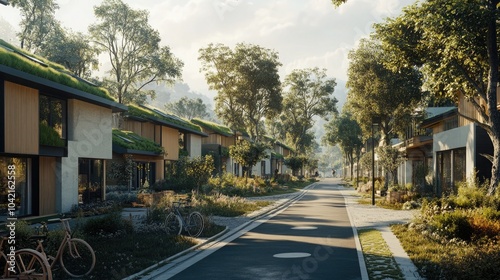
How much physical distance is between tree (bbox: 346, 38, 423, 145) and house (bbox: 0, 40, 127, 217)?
22.5 m

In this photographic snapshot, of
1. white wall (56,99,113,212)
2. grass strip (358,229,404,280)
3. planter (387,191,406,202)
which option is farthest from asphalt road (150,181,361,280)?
planter (387,191,406,202)

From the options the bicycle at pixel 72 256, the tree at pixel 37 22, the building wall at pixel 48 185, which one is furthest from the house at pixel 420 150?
the tree at pixel 37 22

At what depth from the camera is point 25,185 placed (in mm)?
21875

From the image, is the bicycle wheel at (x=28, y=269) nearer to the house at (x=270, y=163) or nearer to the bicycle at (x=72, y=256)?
the bicycle at (x=72, y=256)

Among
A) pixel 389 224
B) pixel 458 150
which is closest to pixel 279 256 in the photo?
pixel 389 224

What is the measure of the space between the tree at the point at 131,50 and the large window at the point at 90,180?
30.8m

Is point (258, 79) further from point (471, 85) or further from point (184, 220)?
point (184, 220)

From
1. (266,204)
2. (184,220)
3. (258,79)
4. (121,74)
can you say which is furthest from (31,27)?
(184,220)

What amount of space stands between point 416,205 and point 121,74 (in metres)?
44.5

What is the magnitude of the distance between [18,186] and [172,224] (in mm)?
8112

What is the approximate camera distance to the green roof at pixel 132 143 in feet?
113

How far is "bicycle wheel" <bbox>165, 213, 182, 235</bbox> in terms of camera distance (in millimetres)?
17261

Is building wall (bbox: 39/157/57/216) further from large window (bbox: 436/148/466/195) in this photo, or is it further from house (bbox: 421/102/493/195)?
large window (bbox: 436/148/466/195)

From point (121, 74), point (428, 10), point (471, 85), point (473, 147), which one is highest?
point (121, 74)
